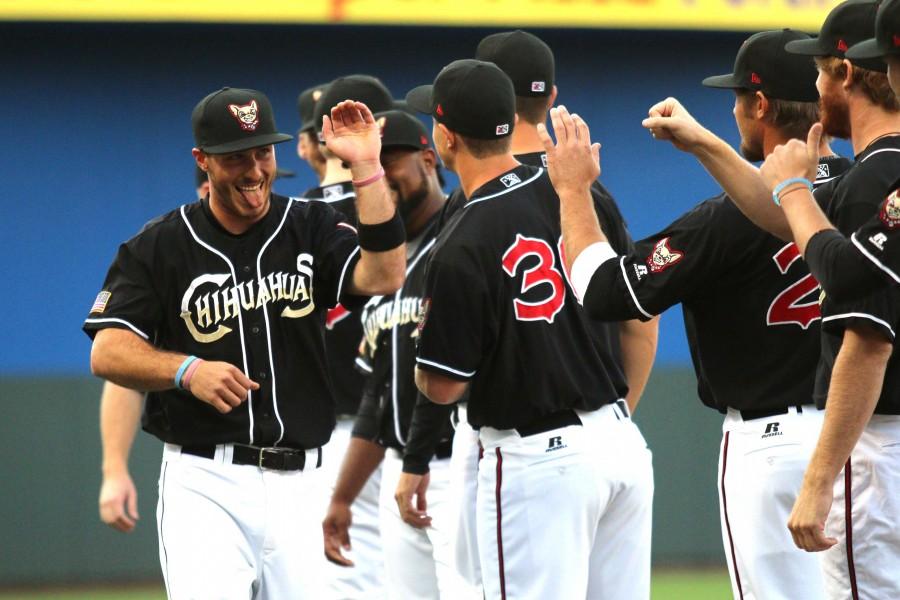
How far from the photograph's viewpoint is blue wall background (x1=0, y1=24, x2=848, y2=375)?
10578mm

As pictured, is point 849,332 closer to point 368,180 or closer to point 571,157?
point 571,157

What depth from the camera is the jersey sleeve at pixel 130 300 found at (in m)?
4.42

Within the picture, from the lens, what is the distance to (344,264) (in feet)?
14.7

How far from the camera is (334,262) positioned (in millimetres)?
A: 4512

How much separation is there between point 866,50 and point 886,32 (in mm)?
129

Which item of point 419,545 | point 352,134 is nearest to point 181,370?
point 352,134

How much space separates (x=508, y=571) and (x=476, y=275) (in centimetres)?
88

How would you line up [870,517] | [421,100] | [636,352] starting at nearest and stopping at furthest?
[870,517]
[636,352]
[421,100]

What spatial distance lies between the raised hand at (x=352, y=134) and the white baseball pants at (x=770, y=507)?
53.7 inches

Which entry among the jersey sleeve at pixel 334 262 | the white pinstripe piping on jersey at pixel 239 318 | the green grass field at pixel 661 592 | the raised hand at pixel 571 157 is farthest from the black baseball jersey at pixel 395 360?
the green grass field at pixel 661 592

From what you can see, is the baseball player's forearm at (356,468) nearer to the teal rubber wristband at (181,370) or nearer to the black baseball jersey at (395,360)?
the black baseball jersey at (395,360)

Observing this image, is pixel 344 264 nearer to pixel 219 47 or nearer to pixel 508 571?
pixel 508 571

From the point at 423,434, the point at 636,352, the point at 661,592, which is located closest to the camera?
the point at 636,352

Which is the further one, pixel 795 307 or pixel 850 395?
pixel 795 307
